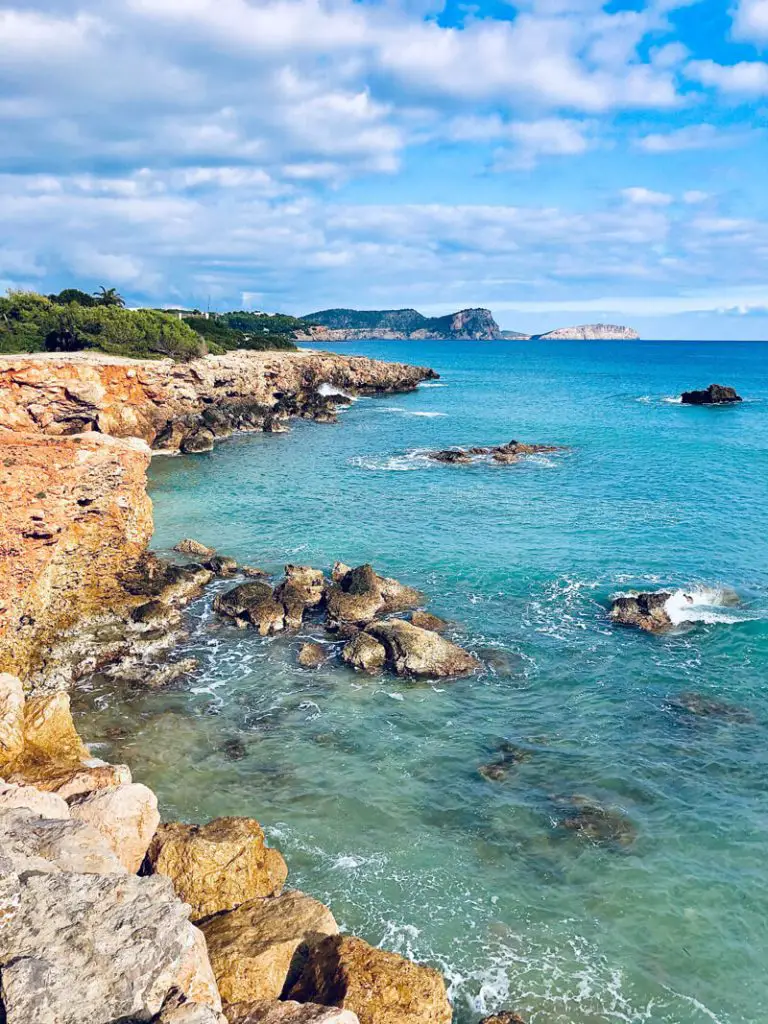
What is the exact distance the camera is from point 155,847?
568 inches

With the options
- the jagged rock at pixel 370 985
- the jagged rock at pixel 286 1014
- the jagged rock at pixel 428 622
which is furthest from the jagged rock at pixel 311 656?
the jagged rock at pixel 286 1014

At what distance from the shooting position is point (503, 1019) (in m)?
12.4

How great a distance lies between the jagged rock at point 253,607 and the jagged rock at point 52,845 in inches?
633

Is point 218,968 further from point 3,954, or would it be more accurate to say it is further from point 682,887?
point 682,887

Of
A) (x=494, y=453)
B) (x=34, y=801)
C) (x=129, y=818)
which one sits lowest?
(x=129, y=818)

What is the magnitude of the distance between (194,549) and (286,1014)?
94.6 ft

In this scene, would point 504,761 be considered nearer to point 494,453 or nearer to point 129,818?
point 129,818

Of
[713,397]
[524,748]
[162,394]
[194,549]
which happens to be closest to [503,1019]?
[524,748]

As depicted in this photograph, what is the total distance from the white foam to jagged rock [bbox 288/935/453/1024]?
20464 millimetres

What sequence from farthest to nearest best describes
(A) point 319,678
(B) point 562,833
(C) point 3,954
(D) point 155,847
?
(A) point 319,678, (B) point 562,833, (D) point 155,847, (C) point 3,954

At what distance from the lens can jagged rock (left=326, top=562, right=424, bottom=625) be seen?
1147 inches

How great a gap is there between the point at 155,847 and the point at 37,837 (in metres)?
3.13

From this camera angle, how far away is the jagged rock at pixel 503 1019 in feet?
40.3

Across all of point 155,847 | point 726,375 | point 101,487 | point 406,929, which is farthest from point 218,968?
point 726,375
